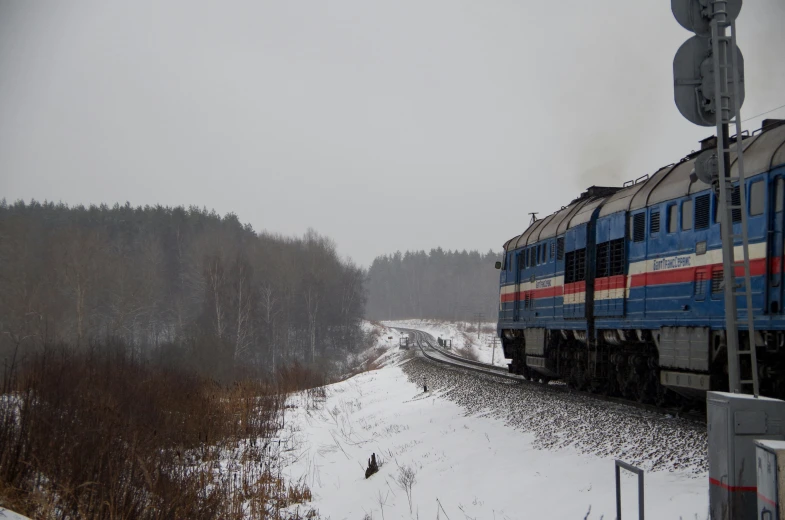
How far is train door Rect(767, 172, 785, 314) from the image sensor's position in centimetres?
812

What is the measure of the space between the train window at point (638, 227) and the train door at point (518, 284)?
22.1ft

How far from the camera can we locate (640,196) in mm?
12117

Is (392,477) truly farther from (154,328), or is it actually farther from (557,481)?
(154,328)

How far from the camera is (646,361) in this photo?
12.1 meters

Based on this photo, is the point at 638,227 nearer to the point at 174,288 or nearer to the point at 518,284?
the point at 518,284

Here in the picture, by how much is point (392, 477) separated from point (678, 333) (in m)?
5.60

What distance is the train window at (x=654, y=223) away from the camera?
11.3 m

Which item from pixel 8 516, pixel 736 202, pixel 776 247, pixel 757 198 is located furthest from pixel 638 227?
pixel 8 516

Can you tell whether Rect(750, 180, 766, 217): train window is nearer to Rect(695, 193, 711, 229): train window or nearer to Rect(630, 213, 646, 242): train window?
Rect(695, 193, 711, 229): train window

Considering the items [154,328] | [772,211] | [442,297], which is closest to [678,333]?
[772,211]

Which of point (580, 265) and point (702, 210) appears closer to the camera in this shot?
point (702, 210)

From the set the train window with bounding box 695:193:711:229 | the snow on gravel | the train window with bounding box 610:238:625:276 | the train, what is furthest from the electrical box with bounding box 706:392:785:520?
the train window with bounding box 610:238:625:276

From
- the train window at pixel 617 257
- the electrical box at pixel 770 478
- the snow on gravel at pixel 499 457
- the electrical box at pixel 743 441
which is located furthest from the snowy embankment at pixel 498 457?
the train window at pixel 617 257

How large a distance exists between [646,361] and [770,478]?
8.94m
